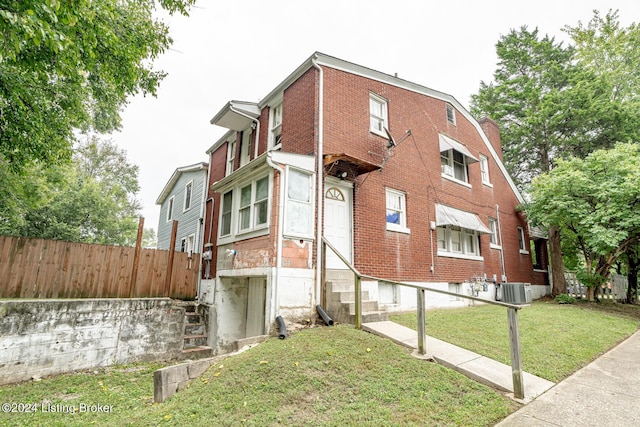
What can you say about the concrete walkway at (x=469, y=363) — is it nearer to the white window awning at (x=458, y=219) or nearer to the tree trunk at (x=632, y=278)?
the white window awning at (x=458, y=219)

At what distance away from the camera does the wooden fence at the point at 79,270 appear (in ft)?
25.8

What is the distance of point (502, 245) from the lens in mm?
13953

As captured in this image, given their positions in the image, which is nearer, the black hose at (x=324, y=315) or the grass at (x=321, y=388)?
the grass at (x=321, y=388)

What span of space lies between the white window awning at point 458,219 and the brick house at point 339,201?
0.05 m

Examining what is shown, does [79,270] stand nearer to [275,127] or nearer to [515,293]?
[275,127]

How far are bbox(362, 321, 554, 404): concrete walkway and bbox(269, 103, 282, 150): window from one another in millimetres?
6956

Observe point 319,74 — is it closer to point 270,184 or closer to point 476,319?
point 270,184

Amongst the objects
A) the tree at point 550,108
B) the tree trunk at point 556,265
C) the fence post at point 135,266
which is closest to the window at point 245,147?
the fence post at point 135,266

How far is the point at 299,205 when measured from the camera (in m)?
7.71

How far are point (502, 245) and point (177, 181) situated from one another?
691 inches

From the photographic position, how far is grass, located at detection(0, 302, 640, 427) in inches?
137

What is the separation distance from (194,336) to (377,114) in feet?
29.9

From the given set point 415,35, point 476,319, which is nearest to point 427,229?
point 476,319

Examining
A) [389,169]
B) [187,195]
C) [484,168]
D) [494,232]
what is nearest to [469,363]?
[389,169]
